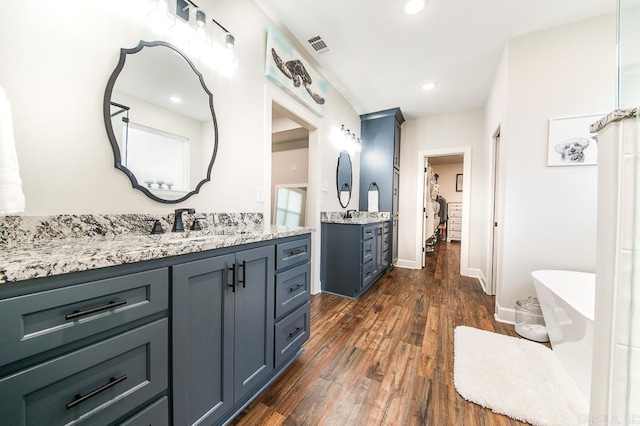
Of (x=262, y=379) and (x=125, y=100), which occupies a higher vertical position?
(x=125, y=100)

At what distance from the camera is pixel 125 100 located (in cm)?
111

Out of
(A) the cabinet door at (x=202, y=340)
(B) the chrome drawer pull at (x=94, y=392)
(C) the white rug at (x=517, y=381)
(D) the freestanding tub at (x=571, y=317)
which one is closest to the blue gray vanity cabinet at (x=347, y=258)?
(C) the white rug at (x=517, y=381)

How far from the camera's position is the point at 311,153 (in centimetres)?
289

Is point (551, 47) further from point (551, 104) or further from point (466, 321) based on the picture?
point (466, 321)

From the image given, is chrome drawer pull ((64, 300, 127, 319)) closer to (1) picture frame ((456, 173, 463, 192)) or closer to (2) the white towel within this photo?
(2) the white towel

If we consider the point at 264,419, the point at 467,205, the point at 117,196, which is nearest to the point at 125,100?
the point at 117,196

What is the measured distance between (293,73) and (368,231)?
197 centimetres

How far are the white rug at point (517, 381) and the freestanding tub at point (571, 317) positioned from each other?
103mm

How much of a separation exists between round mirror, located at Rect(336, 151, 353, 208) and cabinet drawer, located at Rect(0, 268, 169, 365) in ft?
9.22

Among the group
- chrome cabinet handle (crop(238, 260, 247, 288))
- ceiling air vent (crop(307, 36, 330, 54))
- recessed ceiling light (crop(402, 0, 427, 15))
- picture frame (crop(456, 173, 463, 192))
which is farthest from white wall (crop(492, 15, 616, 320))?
picture frame (crop(456, 173, 463, 192))

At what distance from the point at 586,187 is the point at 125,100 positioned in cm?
338

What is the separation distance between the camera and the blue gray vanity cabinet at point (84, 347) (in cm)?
52

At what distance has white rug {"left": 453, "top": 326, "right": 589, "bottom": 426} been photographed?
1.20 metres

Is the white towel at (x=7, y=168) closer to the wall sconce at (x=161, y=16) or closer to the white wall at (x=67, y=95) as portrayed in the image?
the white wall at (x=67, y=95)
